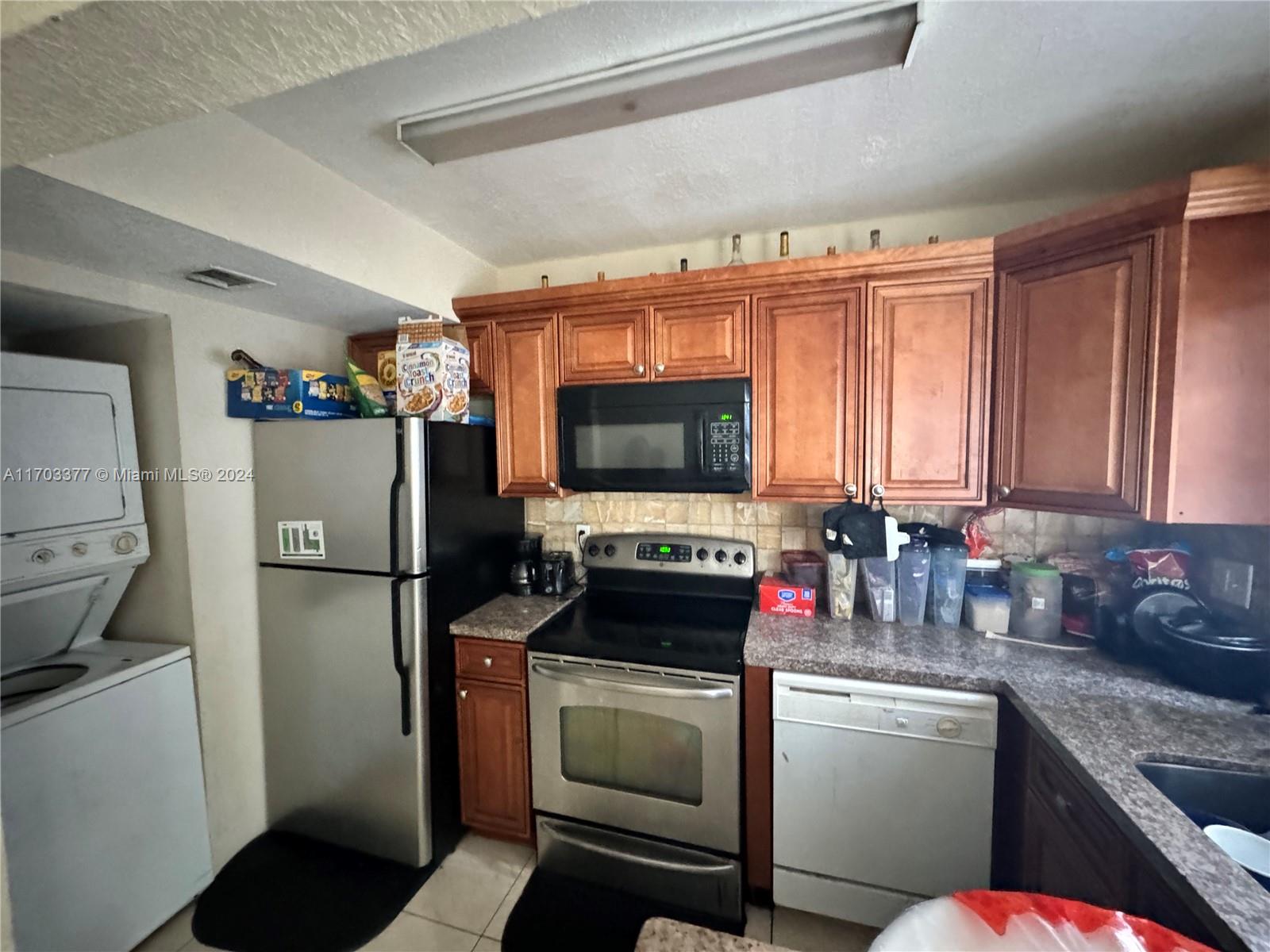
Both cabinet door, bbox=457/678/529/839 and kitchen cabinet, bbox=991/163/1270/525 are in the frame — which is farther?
cabinet door, bbox=457/678/529/839

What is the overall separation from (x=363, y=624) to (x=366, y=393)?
82cm

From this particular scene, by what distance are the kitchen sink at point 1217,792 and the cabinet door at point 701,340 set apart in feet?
4.77

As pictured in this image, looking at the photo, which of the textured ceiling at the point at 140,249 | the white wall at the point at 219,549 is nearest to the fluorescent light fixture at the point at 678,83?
the textured ceiling at the point at 140,249

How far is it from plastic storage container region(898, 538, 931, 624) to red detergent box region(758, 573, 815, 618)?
0.31 metres

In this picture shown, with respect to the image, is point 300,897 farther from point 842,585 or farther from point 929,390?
point 929,390

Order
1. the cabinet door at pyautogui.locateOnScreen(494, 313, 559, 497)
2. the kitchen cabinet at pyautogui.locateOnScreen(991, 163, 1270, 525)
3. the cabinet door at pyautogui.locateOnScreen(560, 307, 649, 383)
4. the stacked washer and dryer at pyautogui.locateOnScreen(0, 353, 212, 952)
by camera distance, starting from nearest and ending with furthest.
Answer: the kitchen cabinet at pyautogui.locateOnScreen(991, 163, 1270, 525) → the stacked washer and dryer at pyautogui.locateOnScreen(0, 353, 212, 952) → the cabinet door at pyautogui.locateOnScreen(560, 307, 649, 383) → the cabinet door at pyautogui.locateOnScreen(494, 313, 559, 497)

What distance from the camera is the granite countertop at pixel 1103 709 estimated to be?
29.5 inches

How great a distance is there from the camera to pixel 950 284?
157cm

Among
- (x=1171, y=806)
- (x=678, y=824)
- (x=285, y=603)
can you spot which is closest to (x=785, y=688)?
(x=678, y=824)

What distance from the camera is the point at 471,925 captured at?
5.08 ft

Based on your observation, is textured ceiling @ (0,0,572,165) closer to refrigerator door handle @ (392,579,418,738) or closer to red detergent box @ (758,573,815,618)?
refrigerator door handle @ (392,579,418,738)

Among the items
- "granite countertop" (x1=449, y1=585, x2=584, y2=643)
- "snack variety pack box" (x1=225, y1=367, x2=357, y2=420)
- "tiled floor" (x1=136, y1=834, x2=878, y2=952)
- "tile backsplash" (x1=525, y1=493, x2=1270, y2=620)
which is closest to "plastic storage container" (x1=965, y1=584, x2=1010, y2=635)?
"tile backsplash" (x1=525, y1=493, x2=1270, y2=620)

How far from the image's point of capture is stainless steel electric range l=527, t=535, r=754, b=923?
1.51m

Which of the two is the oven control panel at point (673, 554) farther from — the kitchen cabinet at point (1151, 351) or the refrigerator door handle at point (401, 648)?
the kitchen cabinet at point (1151, 351)
